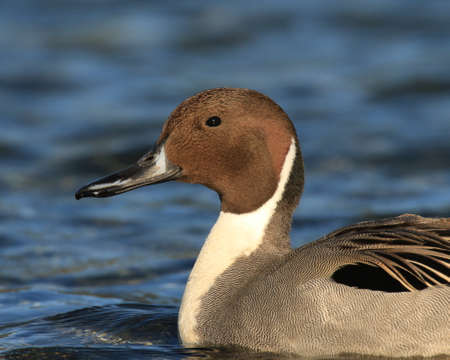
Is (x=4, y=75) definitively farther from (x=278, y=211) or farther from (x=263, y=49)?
(x=278, y=211)

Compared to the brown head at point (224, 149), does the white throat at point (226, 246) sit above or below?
below

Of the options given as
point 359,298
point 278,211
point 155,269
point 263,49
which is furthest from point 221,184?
point 263,49

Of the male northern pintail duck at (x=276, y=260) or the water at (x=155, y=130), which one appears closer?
the male northern pintail duck at (x=276, y=260)

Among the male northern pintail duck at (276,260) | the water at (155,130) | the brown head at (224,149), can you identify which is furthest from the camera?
the water at (155,130)

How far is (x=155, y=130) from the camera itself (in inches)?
463

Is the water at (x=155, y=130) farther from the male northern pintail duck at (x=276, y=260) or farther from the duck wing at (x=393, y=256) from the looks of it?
the duck wing at (x=393, y=256)

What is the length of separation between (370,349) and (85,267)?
3359mm

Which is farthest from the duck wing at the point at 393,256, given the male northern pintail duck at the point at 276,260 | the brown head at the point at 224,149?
the brown head at the point at 224,149

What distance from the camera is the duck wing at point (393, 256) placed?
5582 mm

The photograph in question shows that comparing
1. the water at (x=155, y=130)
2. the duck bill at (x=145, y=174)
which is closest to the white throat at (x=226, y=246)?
the water at (x=155, y=130)

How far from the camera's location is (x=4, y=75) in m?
13.5

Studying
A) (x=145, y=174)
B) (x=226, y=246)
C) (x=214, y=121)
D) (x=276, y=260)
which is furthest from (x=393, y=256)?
(x=145, y=174)

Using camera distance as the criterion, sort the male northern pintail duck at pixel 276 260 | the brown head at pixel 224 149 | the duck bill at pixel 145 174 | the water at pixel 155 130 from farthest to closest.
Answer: the water at pixel 155 130, the duck bill at pixel 145 174, the brown head at pixel 224 149, the male northern pintail duck at pixel 276 260

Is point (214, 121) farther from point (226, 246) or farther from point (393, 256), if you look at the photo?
point (393, 256)
